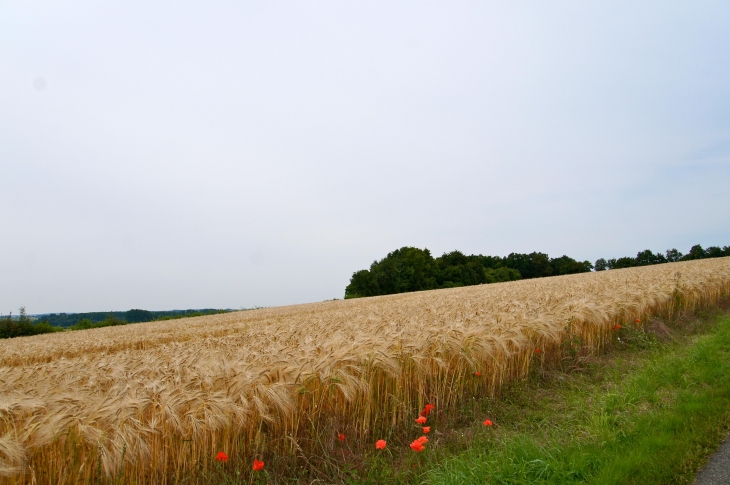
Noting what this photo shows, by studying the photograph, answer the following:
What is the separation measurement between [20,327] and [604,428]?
4667cm

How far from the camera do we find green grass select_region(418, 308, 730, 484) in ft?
10.5

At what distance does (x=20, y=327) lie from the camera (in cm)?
3597

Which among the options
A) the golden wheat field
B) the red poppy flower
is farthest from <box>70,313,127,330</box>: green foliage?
the red poppy flower

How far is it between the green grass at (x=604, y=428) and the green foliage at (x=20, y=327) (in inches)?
1745

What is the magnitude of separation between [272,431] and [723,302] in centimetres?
1397

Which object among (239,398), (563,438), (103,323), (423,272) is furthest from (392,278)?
(239,398)

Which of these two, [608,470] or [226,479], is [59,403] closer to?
[226,479]

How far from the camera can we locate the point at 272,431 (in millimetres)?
3744

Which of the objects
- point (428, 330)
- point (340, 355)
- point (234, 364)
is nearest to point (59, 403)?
point (234, 364)

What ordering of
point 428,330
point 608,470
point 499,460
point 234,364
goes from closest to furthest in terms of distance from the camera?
point 608,470 → point 499,460 → point 234,364 → point 428,330

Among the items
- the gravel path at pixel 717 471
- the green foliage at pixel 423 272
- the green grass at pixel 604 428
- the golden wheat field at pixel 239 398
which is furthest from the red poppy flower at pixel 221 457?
the green foliage at pixel 423 272

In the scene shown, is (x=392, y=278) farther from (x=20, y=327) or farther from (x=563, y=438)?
(x=563, y=438)

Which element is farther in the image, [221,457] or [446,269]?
[446,269]

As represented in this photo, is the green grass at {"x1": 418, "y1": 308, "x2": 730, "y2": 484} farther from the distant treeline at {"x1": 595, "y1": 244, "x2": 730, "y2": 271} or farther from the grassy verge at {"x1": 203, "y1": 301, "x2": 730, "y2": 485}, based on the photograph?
the distant treeline at {"x1": 595, "y1": 244, "x2": 730, "y2": 271}
